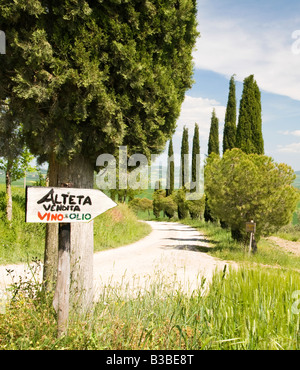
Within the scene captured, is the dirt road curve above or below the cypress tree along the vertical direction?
below

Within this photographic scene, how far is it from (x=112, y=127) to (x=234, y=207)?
8.56 metres

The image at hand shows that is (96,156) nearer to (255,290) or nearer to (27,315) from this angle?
(27,315)

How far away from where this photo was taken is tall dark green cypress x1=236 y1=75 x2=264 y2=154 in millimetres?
15797

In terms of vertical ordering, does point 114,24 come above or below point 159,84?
above

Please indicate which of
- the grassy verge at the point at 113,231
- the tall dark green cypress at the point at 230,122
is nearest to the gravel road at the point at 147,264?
the grassy verge at the point at 113,231

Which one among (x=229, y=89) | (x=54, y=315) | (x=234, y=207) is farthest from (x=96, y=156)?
(x=229, y=89)

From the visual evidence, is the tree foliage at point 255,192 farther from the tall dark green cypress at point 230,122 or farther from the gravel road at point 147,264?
the tall dark green cypress at point 230,122

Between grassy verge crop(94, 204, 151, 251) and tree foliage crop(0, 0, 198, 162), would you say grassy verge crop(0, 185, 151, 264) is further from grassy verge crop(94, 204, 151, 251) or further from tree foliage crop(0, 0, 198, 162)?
tree foliage crop(0, 0, 198, 162)

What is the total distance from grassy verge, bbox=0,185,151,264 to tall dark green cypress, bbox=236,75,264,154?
6831 millimetres

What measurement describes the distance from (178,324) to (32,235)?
776 centimetres

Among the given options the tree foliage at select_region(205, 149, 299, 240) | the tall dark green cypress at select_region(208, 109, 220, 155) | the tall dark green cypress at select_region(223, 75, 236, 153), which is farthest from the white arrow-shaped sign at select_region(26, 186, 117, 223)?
the tall dark green cypress at select_region(208, 109, 220, 155)

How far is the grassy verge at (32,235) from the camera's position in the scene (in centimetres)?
878

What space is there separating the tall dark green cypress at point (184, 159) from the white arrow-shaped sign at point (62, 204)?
29878 mm
